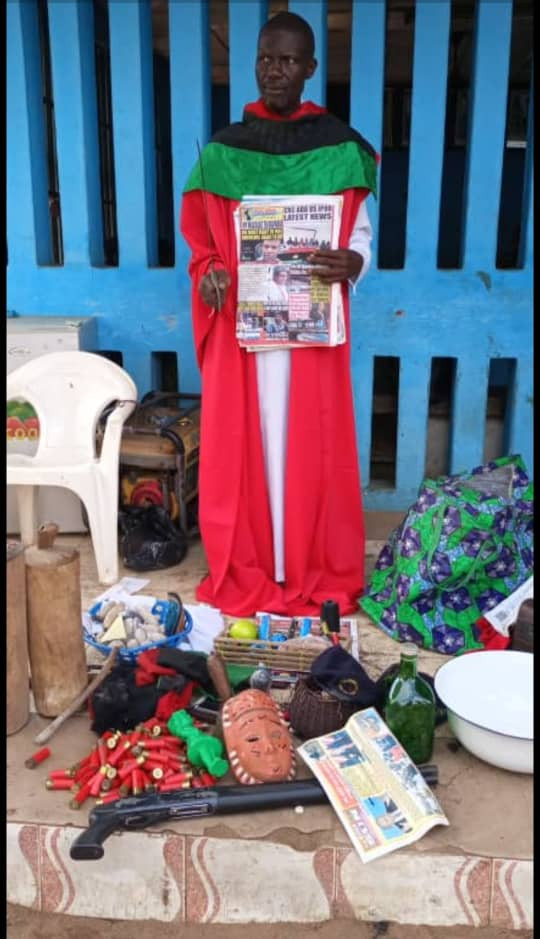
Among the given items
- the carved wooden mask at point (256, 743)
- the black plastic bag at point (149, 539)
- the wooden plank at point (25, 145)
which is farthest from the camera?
the wooden plank at point (25, 145)

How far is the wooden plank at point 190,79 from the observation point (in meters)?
4.04

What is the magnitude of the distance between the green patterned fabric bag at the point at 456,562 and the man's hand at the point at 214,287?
1.07 m

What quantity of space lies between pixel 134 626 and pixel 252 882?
3.37 feet

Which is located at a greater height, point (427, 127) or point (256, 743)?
point (427, 127)

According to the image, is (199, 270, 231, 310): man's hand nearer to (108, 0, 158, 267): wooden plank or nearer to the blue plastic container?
the blue plastic container

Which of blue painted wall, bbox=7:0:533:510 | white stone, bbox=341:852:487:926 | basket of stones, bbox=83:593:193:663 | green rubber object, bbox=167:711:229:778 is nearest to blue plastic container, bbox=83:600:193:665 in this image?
basket of stones, bbox=83:593:193:663

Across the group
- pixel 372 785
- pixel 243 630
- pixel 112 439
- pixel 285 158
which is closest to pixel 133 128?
pixel 285 158

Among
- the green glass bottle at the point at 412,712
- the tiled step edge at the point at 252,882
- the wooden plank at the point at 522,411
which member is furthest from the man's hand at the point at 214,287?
the tiled step edge at the point at 252,882

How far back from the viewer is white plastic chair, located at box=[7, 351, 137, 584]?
3.59 m

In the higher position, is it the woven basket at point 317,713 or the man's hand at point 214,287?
the man's hand at point 214,287

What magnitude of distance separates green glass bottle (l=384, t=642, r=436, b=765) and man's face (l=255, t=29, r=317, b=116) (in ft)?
6.49

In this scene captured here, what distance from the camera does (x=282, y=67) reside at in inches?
116

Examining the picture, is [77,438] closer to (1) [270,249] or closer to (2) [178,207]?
(1) [270,249]

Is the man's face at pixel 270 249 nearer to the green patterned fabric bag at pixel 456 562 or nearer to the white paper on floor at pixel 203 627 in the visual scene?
the green patterned fabric bag at pixel 456 562
